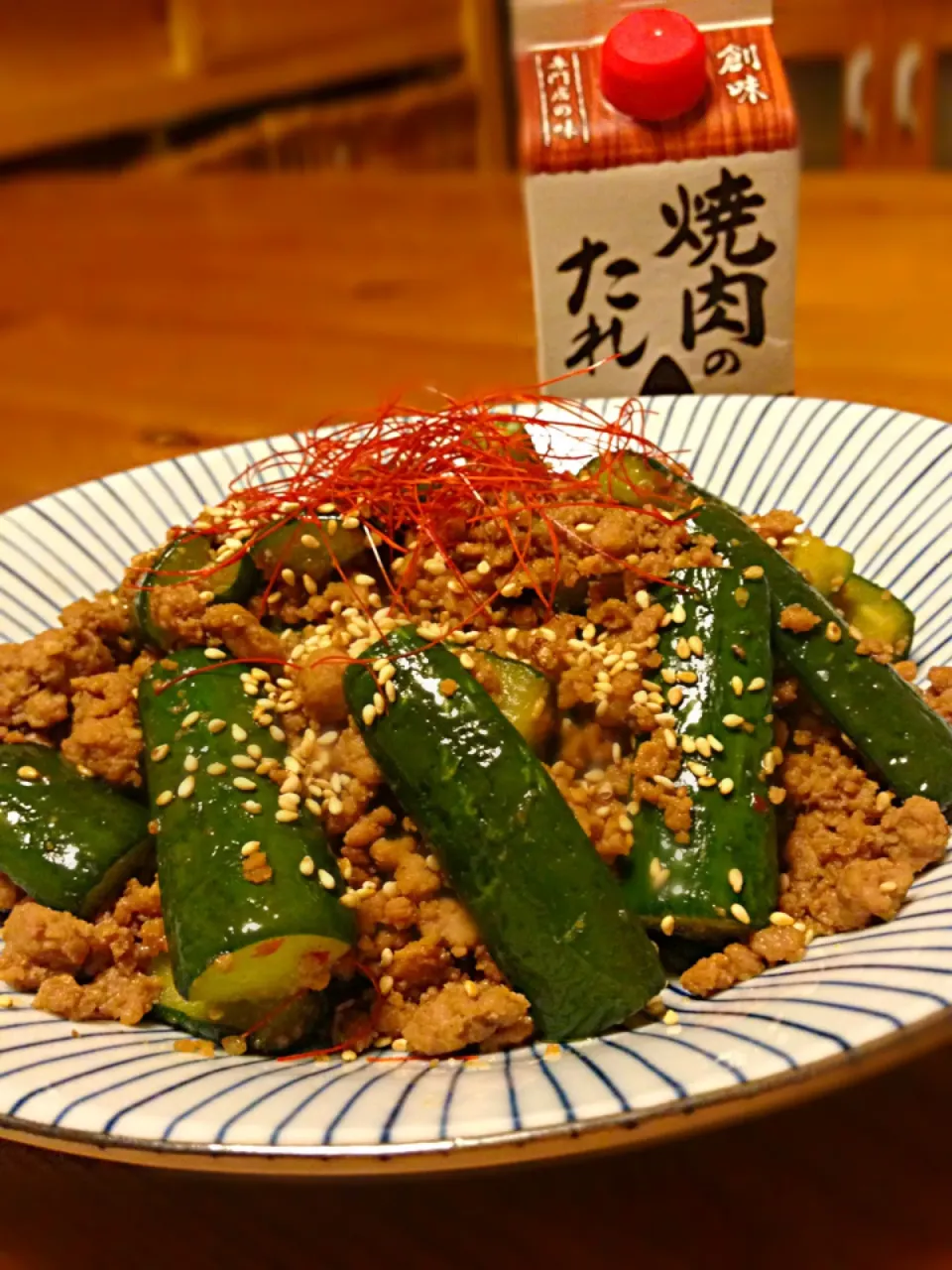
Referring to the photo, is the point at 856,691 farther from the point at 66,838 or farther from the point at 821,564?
the point at 66,838

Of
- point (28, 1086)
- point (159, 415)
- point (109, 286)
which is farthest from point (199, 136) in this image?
point (28, 1086)

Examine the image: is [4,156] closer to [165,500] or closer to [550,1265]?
[165,500]

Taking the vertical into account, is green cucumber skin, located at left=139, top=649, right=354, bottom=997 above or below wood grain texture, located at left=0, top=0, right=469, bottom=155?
below

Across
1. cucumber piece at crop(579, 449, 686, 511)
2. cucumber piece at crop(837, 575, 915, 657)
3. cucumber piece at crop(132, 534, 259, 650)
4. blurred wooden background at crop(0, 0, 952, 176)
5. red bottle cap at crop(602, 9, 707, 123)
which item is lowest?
cucumber piece at crop(837, 575, 915, 657)

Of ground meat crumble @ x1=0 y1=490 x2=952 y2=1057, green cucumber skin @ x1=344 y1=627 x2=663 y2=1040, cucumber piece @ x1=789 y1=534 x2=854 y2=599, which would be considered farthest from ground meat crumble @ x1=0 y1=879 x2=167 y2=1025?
cucumber piece @ x1=789 y1=534 x2=854 y2=599

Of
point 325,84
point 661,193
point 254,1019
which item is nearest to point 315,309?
point 661,193

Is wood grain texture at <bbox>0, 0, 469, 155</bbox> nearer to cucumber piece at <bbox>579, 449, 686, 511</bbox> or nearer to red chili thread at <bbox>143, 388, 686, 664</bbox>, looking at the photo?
red chili thread at <bbox>143, 388, 686, 664</bbox>

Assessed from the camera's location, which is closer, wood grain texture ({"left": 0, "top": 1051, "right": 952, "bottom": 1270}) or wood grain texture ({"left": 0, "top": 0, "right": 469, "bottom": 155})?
wood grain texture ({"left": 0, "top": 1051, "right": 952, "bottom": 1270})
